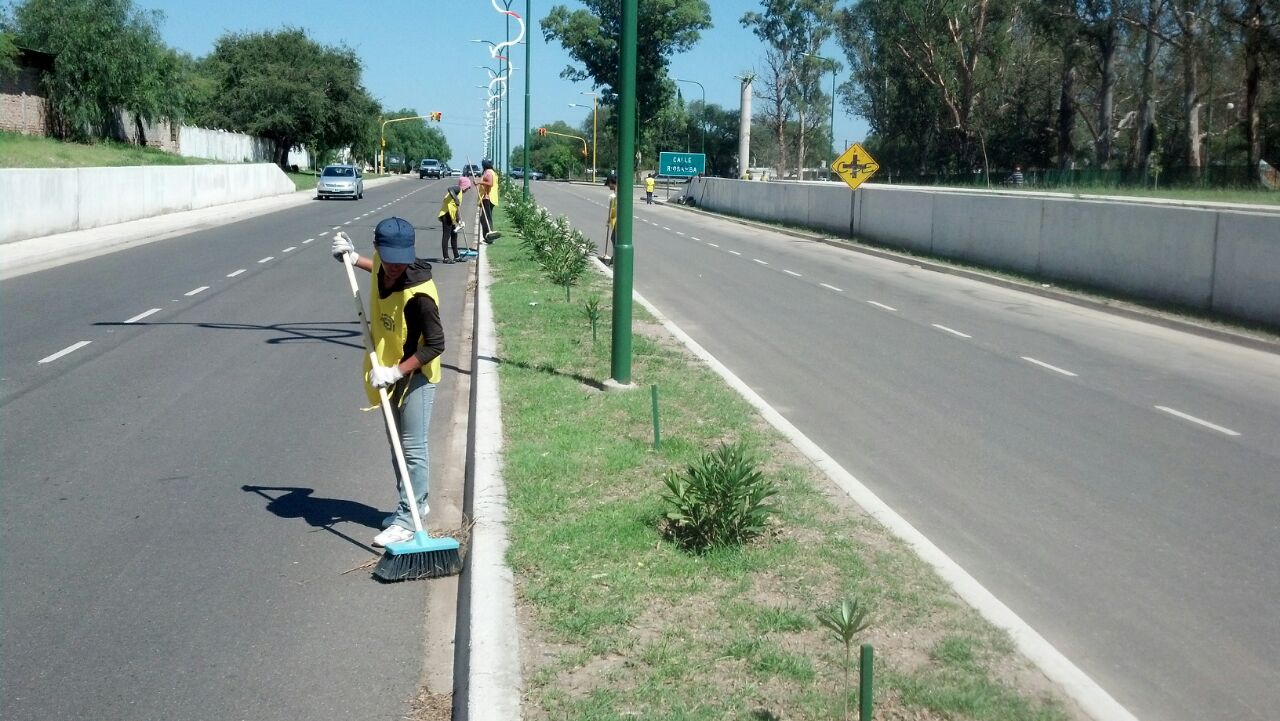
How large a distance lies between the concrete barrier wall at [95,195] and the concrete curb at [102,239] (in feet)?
0.89

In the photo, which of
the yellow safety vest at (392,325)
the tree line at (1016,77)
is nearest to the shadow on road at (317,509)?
the yellow safety vest at (392,325)

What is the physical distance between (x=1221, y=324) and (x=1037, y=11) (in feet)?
120

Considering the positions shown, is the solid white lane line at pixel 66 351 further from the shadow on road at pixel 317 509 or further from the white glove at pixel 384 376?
the white glove at pixel 384 376

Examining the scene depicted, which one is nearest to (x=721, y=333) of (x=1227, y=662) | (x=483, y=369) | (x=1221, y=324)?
(x=483, y=369)

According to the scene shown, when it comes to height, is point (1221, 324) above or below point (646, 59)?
below

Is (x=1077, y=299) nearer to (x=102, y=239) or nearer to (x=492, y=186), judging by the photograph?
(x=492, y=186)

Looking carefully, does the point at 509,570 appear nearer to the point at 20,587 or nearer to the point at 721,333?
the point at 20,587

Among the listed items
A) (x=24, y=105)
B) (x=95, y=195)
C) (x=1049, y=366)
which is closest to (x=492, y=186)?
(x=95, y=195)

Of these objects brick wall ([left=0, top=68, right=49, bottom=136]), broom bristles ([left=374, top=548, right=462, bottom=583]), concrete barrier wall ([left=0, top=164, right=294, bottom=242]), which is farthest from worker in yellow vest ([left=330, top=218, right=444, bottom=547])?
brick wall ([left=0, top=68, right=49, bottom=136])

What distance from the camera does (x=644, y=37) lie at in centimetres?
8856

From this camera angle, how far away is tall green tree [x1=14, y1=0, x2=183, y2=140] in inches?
1839

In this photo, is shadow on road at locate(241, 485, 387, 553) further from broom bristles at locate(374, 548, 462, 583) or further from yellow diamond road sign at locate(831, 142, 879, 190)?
yellow diamond road sign at locate(831, 142, 879, 190)

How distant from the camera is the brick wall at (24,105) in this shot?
4350 cm

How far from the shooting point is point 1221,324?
52.9ft
